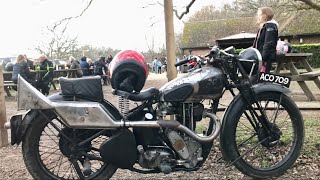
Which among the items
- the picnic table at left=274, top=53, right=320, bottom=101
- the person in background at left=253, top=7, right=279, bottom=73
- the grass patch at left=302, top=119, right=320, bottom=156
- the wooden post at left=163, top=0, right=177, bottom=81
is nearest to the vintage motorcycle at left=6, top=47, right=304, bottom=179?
the grass patch at left=302, top=119, right=320, bottom=156

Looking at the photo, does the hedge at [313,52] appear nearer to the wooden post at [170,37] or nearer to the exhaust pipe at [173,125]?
the wooden post at [170,37]

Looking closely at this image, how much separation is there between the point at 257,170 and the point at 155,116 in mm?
1164

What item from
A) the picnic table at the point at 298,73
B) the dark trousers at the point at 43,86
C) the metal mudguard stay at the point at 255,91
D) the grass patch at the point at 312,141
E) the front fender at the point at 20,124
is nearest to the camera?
the front fender at the point at 20,124

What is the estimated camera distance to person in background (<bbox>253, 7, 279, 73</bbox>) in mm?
6102

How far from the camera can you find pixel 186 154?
3990 millimetres

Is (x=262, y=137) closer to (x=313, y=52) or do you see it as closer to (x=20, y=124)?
(x=20, y=124)

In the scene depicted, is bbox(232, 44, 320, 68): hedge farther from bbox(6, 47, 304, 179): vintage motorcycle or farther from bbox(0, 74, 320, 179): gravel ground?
bbox(6, 47, 304, 179): vintage motorcycle

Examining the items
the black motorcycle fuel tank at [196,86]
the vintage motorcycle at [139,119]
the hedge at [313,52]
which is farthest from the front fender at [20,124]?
the hedge at [313,52]

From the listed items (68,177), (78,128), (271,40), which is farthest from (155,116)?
(271,40)

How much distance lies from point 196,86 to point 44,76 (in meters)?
11.0

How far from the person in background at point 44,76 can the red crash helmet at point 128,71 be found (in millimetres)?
10680

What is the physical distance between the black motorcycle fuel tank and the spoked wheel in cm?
73

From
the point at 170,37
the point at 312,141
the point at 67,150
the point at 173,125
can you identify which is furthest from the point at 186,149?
the point at 170,37

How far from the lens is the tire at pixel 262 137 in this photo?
416 cm
